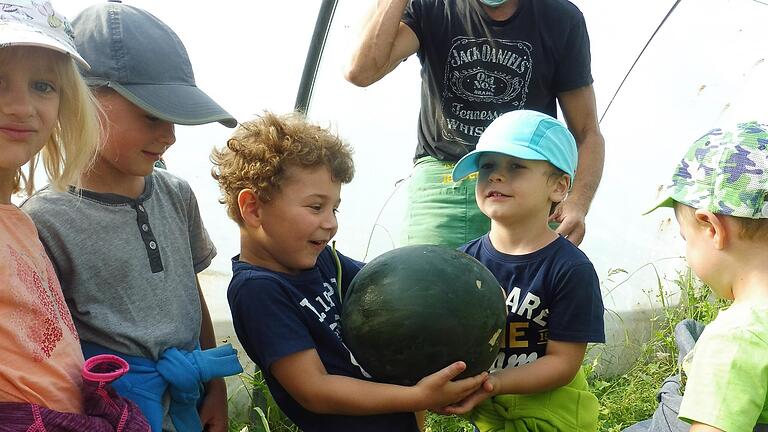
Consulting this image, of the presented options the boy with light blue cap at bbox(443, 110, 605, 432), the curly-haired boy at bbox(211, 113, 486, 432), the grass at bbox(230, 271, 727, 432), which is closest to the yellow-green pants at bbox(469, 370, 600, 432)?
the boy with light blue cap at bbox(443, 110, 605, 432)

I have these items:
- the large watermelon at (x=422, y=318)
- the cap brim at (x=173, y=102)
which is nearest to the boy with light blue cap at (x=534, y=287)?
the large watermelon at (x=422, y=318)

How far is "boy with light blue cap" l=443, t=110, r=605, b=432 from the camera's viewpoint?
2879mm

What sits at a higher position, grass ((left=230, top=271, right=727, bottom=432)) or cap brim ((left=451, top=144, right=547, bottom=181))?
cap brim ((left=451, top=144, right=547, bottom=181))

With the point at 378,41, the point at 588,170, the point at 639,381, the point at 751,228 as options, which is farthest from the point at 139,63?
the point at 639,381

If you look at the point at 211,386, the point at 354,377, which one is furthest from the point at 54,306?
the point at 354,377

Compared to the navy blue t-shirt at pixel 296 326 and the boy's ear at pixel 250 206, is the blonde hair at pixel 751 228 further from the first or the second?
the boy's ear at pixel 250 206

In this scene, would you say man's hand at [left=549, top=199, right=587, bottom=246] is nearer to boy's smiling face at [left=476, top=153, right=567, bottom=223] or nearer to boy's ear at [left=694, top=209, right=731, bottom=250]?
boy's smiling face at [left=476, top=153, right=567, bottom=223]

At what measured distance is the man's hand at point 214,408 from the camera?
9.39 feet

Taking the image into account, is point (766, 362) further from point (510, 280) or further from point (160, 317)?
point (160, 317)

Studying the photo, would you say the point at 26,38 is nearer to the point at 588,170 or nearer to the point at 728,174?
the point at 728,174

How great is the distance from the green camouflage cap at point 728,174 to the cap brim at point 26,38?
1878 mm

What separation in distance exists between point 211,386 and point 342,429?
55 centimetres

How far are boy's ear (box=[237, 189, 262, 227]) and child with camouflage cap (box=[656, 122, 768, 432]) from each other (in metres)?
1.44

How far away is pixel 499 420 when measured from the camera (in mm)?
3088
